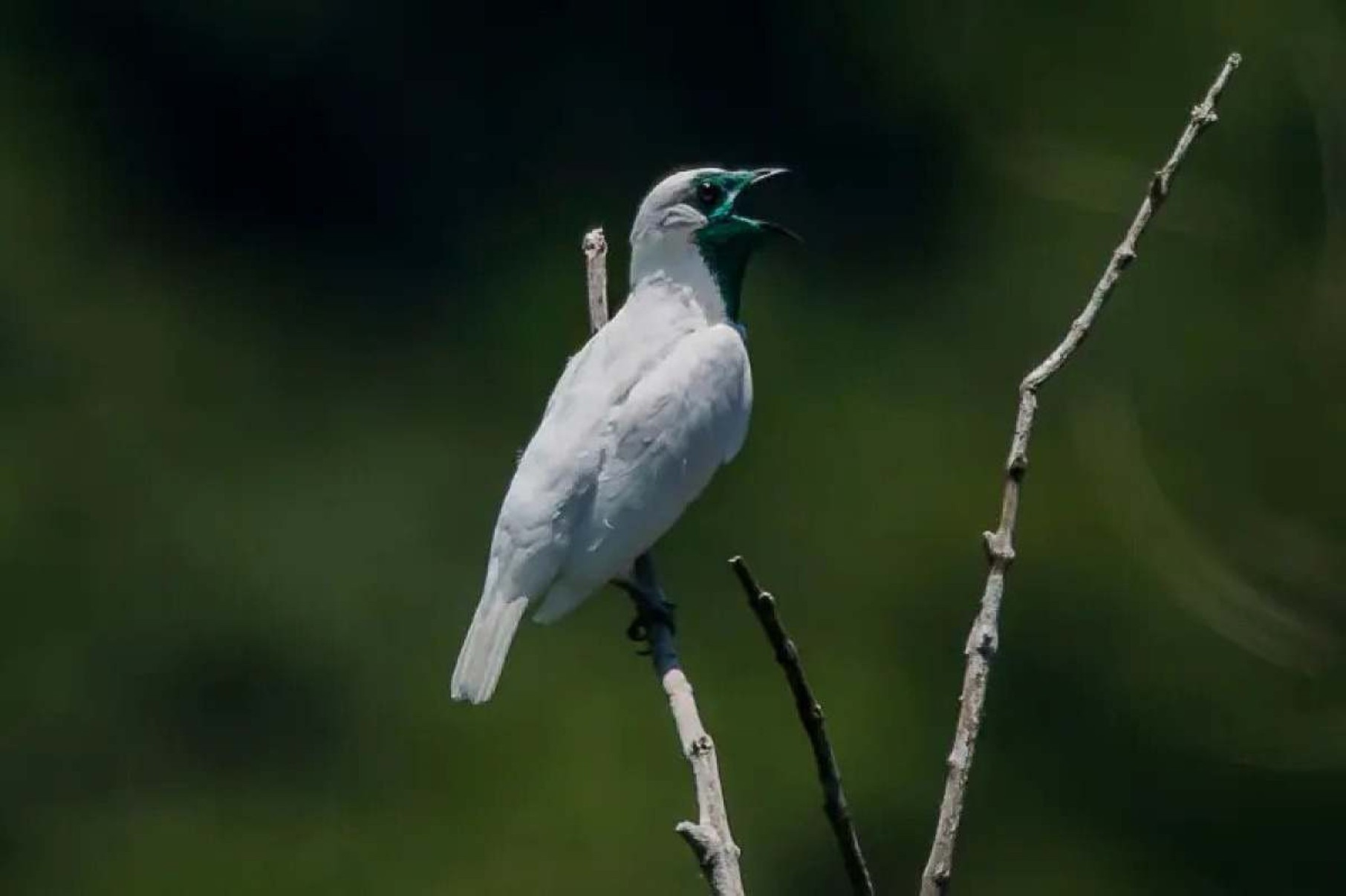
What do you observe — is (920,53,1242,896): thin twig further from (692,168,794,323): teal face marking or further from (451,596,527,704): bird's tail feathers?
(692,168,794,323): teal face marking

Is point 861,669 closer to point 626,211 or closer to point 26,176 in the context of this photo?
point 626,211

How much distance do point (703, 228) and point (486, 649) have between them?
0.73 m

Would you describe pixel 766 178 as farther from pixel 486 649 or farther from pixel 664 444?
pixel 486 649

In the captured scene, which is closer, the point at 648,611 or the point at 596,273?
the point at 648,611

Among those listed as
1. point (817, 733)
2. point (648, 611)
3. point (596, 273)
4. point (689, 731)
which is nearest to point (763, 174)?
point (596, 273)

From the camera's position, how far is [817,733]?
7.54 ft

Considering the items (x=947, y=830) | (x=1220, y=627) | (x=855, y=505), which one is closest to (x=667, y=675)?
(x=947, y=830)

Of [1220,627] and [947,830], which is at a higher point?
[1220,627]

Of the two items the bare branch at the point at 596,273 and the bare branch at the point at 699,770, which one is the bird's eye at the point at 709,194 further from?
the bare branch at the point at 699,770

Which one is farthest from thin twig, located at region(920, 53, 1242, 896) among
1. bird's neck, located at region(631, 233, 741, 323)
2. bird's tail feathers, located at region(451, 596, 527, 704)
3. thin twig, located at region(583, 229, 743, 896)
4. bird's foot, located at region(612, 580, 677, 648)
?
bird's neck, located at region(631, 233, 741, 323)

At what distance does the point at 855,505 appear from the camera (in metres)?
8.07

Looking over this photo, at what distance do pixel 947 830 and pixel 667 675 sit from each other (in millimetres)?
637

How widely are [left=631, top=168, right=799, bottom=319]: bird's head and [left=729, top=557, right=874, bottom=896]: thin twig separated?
153 centimetres

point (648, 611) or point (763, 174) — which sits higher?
point (763, 174)
